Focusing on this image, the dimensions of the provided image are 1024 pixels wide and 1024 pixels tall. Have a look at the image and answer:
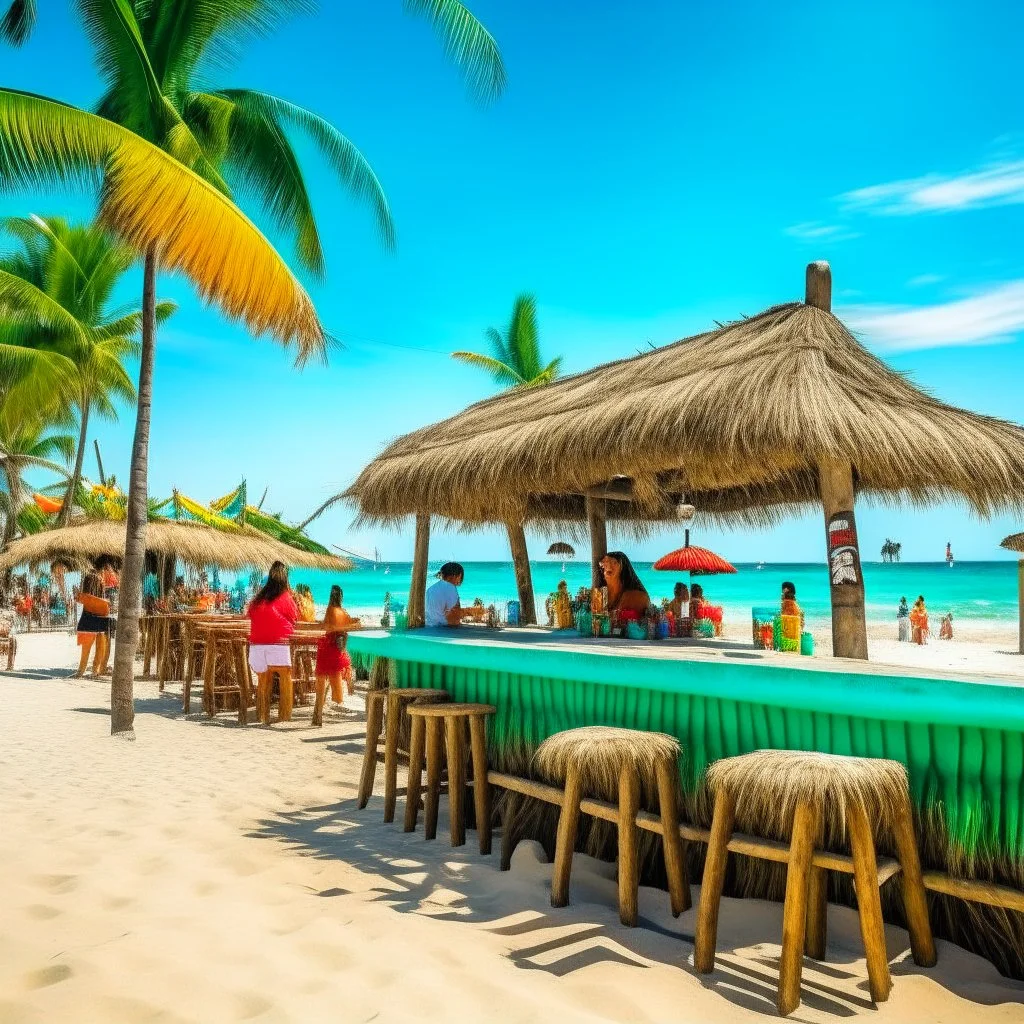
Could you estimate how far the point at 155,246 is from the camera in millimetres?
7867

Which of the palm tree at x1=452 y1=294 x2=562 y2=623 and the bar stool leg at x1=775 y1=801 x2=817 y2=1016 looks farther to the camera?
the palm tree at x1=452 y1=294 x2=562 y2=623

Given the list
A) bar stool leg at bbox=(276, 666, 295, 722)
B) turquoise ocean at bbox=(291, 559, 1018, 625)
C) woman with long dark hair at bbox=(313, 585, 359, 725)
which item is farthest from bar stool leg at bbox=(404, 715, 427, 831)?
turquoise ocean at bbox=(291, 559, 1018, 625)

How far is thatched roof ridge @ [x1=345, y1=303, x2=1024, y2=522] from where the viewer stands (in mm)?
4723

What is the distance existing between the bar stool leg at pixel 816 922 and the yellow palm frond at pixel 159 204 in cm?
621

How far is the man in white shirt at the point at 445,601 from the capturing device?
6.67m

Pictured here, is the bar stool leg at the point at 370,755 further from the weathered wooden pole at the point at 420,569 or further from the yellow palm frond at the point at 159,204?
the yellow palm frond at the point at 159,204

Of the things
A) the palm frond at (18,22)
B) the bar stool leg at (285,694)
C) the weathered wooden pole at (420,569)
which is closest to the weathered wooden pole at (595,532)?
the weathered wooden pole at (420,569)

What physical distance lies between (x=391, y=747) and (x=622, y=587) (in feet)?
6.18

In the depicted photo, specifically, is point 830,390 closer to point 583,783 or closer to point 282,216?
point 583,783

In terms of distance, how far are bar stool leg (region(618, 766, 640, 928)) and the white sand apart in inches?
3.4

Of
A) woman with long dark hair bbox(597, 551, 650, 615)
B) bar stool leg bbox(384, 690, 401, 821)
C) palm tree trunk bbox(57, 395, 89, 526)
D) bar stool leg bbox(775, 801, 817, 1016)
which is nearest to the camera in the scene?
bar stool leg bbox(775, 801, 817, 1016)

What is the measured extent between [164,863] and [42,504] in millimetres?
30551

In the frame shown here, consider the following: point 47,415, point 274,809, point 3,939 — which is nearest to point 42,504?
point 47,415

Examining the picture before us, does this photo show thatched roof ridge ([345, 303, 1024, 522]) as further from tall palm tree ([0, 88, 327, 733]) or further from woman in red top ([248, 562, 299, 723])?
tall palm tree ([0, 88, 327, 733])
